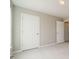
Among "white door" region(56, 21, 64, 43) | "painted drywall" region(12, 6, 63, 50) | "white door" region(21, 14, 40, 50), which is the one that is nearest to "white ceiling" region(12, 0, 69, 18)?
"painted drywall" region(12, 6, 63, 50)

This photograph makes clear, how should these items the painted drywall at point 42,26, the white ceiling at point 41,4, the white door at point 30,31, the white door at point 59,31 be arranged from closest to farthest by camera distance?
the white ceiling at point 41,4
the painted drywall at point 42,26
the white door at point 30,31
the white door at point 59,31

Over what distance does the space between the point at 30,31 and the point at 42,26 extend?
3.93 feet

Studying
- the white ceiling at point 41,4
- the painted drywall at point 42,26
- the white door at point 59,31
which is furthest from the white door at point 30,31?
the white door at point 59,31

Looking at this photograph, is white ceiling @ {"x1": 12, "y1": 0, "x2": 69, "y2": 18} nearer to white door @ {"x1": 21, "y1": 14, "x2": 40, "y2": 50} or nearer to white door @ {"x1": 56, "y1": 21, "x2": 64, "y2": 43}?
white door @ {"x1": 21, "y1": 14, "x2": 40, "y2": 50}

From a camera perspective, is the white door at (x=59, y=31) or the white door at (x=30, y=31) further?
the white door at (x=59, y=31)

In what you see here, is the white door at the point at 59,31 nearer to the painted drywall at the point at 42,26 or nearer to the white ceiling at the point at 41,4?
the painted drywall at the point at 42,26

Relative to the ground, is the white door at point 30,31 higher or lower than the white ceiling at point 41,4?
lower

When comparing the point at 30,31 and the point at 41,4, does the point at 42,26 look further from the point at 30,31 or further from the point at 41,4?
Result: the point at 41,4

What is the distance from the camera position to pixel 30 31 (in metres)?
5.05

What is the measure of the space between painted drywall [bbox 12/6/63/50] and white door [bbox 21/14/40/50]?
25 centimetres

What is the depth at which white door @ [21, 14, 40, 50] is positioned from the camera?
4.71m

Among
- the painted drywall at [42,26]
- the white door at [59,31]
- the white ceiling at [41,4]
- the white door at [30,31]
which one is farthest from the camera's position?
the white door at [59,31]

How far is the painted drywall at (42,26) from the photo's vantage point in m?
4.36

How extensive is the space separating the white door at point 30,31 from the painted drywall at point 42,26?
0.25 m
